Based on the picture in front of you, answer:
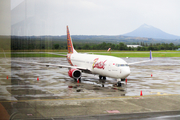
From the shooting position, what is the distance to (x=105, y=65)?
27016 mm

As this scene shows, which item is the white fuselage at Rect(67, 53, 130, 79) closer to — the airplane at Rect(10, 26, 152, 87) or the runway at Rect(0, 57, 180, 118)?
the airplane at Rect(10, 26, 152, 87)

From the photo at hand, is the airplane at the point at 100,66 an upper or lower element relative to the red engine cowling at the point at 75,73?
upper

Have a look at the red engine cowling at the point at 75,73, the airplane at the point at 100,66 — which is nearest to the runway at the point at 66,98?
the airplane at the point at 100,66

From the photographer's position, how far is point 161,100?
62.0ft

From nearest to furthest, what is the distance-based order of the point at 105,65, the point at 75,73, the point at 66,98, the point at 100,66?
the point at 66,98, the point at 105,65, the point at 100,66, the point at 75,73

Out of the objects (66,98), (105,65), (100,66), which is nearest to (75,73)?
(100,66)

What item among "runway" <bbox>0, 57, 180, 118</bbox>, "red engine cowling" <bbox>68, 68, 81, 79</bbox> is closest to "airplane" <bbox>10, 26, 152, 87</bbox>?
"red engine cowling" <bbox>68, 68, 81, 79</bbox>

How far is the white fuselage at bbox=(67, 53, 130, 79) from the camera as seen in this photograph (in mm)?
25122

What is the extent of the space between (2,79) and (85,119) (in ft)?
15.5

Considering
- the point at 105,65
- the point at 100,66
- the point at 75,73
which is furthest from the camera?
the point at 75,73

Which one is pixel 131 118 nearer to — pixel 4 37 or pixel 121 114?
pixel 121 114

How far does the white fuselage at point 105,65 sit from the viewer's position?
82.4 ft

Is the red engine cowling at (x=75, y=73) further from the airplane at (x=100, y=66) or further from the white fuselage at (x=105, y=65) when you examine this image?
the white fuselage at (x=105, y=65)

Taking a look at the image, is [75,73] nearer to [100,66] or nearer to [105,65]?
[100,66]
